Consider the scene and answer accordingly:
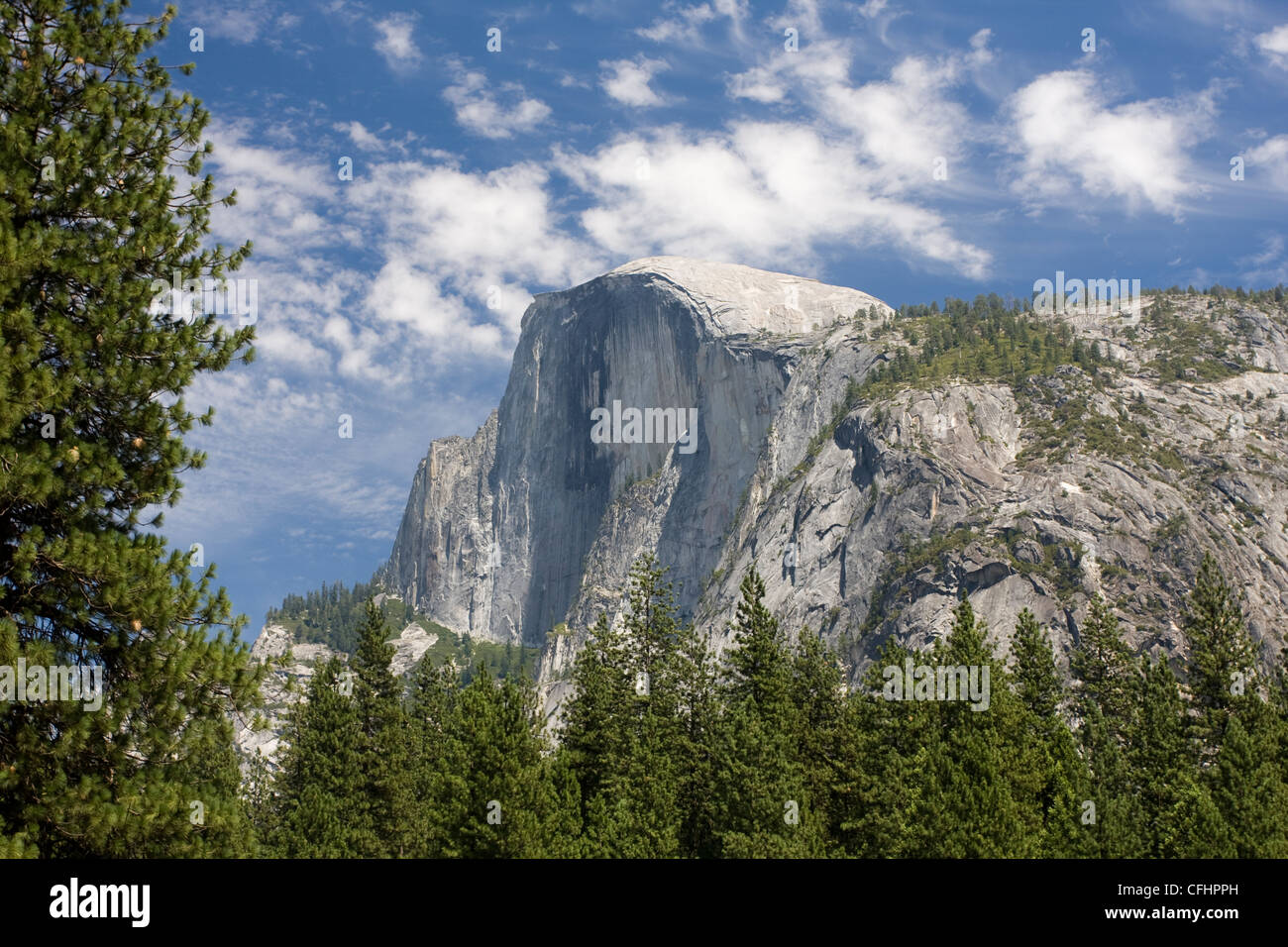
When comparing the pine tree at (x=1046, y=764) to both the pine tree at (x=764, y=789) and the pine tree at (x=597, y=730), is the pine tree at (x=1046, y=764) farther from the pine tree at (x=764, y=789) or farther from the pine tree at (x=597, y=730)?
the pine tree at (x=597, y=730)

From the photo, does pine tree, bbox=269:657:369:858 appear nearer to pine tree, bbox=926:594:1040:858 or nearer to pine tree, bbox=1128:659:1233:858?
pine tree, bbox=926:594:1040:858

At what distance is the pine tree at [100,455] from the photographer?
16.1 m

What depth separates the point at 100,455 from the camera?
17406 millimetres

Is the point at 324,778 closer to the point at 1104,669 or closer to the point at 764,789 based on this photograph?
the point at 764,789

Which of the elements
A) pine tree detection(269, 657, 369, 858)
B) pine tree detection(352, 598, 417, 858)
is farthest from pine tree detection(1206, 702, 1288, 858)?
pine tree detection(269, 657, 369, 858)

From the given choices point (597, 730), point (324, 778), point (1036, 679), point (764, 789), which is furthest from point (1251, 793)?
point (324, 778)

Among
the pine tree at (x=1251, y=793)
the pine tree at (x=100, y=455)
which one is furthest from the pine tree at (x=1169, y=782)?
the pine tree at (x=100, y=455)

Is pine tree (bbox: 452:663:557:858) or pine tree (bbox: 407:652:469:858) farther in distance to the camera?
pine tree (bbox: 407:652:469:858)

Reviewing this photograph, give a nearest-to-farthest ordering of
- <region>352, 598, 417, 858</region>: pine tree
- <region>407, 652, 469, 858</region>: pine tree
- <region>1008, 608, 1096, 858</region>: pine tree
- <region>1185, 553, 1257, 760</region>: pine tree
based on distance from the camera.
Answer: <region>407, 652, 469, 858</region>: pine tree → <region>1008, 608, 1096, 858</region>: pine tree → <region>352, 598, 417, 858</region>: pine tree → <region>1185, 553, 1257, 760</region>: pine tree

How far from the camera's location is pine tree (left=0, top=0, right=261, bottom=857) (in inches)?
635
